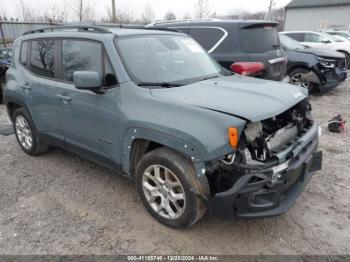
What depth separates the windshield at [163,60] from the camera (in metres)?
3.17

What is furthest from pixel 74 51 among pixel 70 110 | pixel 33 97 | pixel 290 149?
pixel 290 149

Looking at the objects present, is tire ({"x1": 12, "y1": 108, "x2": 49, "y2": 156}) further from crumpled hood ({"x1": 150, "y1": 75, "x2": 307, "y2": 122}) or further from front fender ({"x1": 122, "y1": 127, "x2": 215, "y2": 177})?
crumpled hood ({"x1": 150, "y1": 75, "x2": 307, "y2": 122})

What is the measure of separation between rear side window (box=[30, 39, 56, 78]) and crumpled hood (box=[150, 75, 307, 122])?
5.83ft

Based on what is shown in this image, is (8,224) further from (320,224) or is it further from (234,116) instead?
(320,224)

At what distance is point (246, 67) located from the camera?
5.40 m

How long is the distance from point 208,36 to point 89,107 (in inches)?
132

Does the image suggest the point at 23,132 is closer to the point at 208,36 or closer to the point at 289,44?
the point at 208,36

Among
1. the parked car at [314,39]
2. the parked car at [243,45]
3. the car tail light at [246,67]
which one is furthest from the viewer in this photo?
the parked car at [314,39]

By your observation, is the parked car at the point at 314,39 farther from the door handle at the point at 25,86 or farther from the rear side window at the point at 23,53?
the door handle at the point at 25,86

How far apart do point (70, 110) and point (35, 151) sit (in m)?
1.52

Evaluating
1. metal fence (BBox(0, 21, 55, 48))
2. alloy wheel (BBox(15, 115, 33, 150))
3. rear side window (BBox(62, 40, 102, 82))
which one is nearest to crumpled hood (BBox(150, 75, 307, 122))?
rear side window (BBox(62, 40, 102, 82))

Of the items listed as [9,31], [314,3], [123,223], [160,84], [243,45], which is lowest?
[123,223]

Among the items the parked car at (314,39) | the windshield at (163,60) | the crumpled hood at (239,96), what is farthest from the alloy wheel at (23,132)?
the parked car at (314,39)

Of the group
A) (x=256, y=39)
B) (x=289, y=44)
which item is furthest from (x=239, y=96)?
(x=289, y=44)
